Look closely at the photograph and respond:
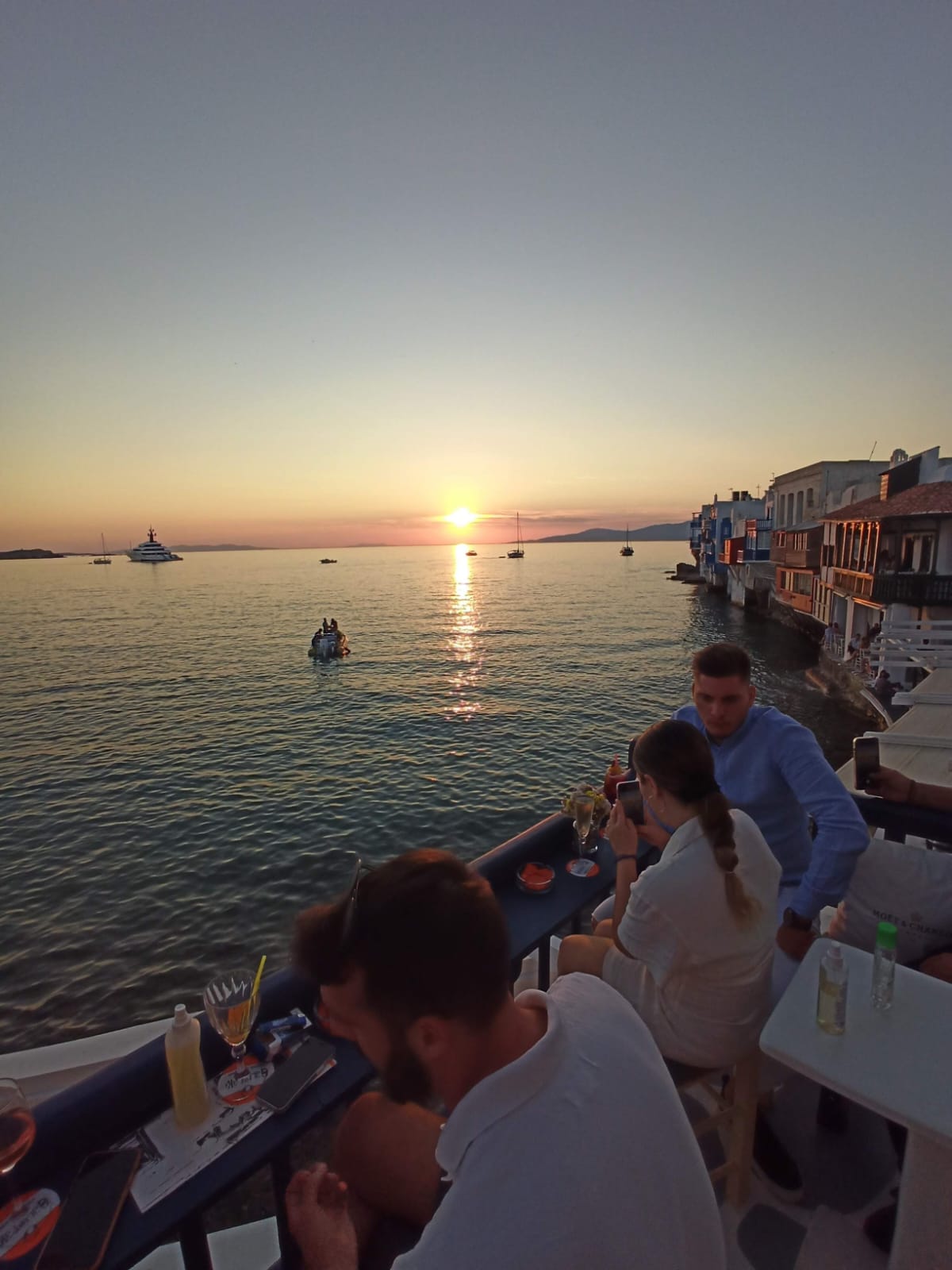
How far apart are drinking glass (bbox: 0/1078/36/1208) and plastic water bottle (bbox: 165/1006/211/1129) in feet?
1.08

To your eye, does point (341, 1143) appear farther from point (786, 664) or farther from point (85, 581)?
point (85, 581)

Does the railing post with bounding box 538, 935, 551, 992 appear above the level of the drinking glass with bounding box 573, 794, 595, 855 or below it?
below

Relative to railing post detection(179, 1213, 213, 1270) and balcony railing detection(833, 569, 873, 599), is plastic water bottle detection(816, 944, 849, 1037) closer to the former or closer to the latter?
railing post detection(179, 1213, 213, 1270)

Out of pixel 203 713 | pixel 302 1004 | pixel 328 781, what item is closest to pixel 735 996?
pixel 302 1004

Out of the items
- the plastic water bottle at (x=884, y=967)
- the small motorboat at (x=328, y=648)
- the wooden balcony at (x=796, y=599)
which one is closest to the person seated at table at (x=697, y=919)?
the plastic water bottle at (x=884, y=967)

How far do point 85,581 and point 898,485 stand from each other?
154 metres

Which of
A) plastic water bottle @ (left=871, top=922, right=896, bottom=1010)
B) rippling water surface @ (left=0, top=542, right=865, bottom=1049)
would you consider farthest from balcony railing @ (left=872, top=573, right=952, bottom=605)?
plastic water bottle @ (left=871, top=922, right=896, bottom=1010)

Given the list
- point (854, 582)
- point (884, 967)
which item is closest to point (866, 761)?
point (884, 967)

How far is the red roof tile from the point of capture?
2488cm

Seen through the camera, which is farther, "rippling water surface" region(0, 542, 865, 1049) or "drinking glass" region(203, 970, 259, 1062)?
"rippling water surface" region(0, 542, 865, 1049)

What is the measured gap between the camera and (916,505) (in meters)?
25.7

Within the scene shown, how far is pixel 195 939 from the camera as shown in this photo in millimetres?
12359

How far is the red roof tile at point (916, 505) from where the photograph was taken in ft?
81.6

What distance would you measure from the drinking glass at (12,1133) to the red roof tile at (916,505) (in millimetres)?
30757
